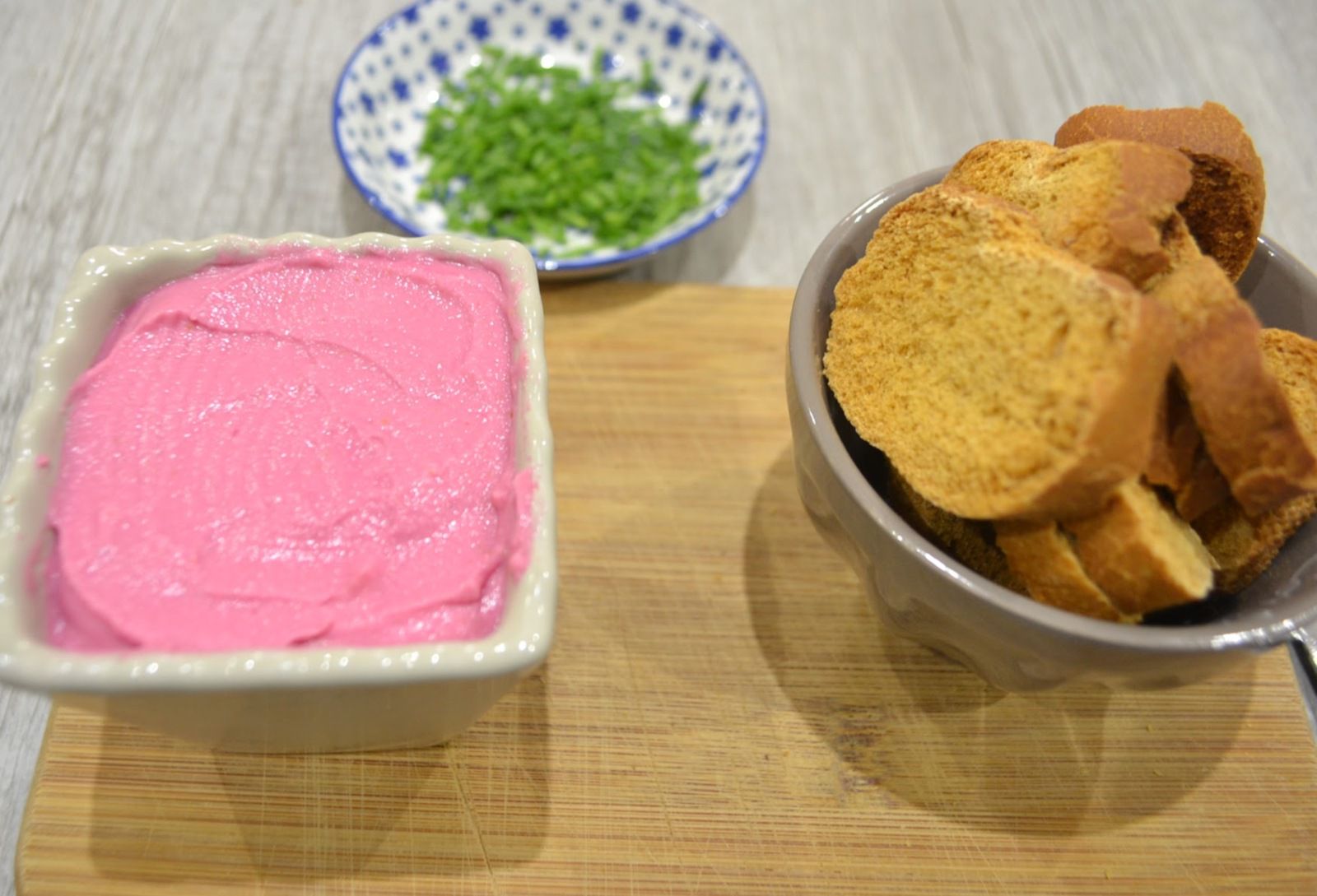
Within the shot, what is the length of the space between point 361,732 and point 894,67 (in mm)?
1634

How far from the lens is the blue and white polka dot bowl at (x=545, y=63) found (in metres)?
1.53

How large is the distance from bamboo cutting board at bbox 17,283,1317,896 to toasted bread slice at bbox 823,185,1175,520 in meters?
0.31

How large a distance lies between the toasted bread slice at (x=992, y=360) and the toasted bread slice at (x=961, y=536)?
6cm

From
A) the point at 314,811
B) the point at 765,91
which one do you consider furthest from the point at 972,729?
the point at 765,91

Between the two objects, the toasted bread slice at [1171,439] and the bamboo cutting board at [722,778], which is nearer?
the toasted bread slice at [1171,439]

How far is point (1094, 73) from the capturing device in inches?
76.2

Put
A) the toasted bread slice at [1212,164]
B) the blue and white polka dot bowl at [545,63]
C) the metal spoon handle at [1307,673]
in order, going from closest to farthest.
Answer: the toasted bread slice at [1212,164] → the metal spoon handle at [1307,673] → the blue and white polka dot bowl at [545,63]

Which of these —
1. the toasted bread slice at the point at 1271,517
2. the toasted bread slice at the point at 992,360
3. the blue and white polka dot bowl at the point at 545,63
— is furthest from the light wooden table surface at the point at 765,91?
the toasted bread slice at the point at 1271,517

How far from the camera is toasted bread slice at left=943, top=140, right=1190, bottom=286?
78 centimetres

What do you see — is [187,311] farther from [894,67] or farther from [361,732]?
[894,67]

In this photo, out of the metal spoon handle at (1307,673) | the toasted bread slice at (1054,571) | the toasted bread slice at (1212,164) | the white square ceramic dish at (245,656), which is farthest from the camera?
the metal spoon handle at (1307,673)

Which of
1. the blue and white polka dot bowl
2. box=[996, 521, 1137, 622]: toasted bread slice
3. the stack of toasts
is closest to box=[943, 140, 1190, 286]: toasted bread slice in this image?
the stack of toasts

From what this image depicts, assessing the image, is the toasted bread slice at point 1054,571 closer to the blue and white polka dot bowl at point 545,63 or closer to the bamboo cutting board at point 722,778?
the bamboo cutting board at point 722,778

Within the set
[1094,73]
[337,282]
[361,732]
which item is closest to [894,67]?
[1094,73]
